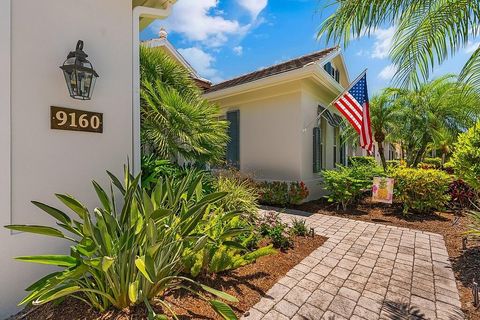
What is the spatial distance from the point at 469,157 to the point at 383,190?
2.63m

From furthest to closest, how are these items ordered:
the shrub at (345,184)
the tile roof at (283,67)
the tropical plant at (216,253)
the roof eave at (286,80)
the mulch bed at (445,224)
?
the tile roof at (283,67) < the shrub at (345,184) < the roof eave at (286,80) < the mulch bed at (445,224) < the tropical plant at (216,253)

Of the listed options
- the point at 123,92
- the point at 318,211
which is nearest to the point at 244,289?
the point at 123,92

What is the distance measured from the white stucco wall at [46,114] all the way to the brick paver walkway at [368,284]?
2.73 m

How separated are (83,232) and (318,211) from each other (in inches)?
265

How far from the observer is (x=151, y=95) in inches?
196

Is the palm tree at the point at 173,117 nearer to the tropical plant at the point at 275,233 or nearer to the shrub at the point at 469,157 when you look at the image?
the tropical plant at the point at 275,233

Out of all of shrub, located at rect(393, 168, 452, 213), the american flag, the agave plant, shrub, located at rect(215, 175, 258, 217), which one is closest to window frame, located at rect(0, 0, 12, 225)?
the agave plant

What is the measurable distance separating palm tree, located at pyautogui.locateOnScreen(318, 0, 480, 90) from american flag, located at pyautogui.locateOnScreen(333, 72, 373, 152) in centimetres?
239

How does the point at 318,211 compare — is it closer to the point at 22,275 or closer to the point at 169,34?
the point at 22,275

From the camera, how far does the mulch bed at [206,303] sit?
2.50 m

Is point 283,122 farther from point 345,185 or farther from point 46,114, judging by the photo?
point 46,114

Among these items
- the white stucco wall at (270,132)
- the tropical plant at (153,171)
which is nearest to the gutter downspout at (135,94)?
the tropical plant at (153,171)

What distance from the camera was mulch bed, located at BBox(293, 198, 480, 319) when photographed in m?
3.49

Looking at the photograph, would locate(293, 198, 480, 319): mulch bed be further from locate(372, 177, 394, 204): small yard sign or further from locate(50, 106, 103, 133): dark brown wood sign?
locate(50, 106, 103, 133): dark brown wood sign
